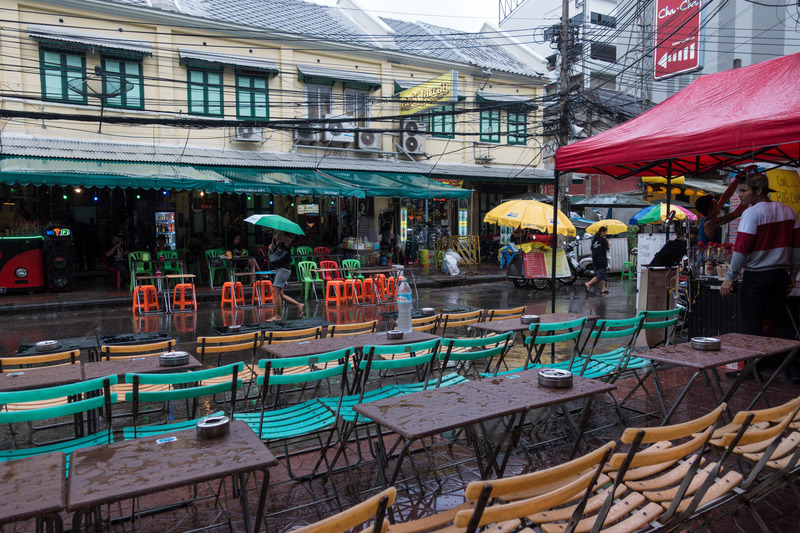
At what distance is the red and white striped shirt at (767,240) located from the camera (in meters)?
5.49

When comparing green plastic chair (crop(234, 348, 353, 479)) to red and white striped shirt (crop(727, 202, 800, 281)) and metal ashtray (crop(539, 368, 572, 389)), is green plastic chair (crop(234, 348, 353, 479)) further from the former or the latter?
red and white striped shirt (crop(727, 202, 800, 281))

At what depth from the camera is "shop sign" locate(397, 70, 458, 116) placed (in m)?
16.2

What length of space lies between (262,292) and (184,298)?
170 cm

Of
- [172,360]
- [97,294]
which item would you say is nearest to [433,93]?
[97,294]

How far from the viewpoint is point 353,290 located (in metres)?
12.8

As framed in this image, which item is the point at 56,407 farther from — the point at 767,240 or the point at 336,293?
the point at 336,293

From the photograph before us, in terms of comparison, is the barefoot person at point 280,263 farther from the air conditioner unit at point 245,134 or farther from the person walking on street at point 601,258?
the person walking on street at point 601,258

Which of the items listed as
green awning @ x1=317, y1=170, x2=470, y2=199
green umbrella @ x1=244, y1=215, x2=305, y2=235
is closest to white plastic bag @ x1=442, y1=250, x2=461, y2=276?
green awning @ x1=317, y1=170, x2=470, y2=199

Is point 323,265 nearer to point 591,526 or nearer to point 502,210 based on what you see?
point 502,210

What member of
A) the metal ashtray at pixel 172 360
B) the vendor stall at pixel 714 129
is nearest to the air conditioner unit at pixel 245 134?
the vendor stall at pixel 714 129

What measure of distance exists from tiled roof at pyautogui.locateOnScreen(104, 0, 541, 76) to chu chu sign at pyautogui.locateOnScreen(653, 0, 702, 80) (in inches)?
231

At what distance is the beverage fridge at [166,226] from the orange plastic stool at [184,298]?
10.2 feet

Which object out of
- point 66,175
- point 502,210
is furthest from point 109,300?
point 502,210

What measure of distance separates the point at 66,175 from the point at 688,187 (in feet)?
49.4
